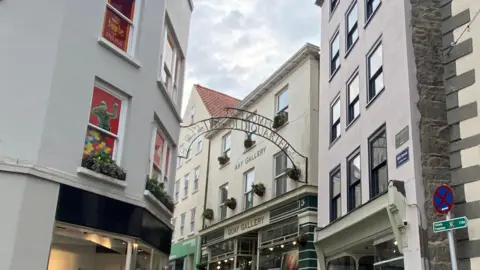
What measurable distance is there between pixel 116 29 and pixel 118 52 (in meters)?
0.77

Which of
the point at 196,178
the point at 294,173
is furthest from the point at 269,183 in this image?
the point at 196,178

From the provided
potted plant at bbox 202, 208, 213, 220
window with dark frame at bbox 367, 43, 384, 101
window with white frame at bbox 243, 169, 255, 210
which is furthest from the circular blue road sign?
Result: potted plant at bbox 202, 208, 213, 220

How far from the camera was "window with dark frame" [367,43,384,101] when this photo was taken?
1371 cm

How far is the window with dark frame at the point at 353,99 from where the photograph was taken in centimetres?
1540

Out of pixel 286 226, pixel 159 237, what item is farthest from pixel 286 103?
pixel 159 237

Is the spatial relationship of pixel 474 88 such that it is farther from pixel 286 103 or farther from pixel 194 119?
pixel 194 119

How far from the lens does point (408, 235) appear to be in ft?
35.1

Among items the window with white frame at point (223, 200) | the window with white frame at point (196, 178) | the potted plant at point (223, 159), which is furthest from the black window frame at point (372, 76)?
the window with white frame at point (196, 178)

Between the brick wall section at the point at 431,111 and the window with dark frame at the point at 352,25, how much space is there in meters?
4.22

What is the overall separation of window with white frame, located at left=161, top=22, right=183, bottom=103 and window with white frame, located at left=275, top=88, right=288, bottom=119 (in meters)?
7.35

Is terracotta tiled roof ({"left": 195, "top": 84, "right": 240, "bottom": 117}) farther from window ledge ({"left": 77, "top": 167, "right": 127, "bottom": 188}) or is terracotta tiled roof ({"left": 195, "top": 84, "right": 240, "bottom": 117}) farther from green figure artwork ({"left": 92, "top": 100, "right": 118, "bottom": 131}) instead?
window ledge ({"left": 77, "top": 167, "right": 127, "bottom": 188})

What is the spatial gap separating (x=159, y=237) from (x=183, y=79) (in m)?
5.47

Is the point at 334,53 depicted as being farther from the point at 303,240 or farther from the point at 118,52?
the point at 118,52

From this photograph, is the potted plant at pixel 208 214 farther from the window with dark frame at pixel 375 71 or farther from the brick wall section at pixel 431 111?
the brick wall section at pixel 431 111
